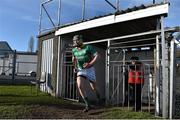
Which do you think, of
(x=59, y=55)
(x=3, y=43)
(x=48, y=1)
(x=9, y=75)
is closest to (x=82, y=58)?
(x=59, y=55)

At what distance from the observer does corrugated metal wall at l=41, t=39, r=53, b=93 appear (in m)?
14.4

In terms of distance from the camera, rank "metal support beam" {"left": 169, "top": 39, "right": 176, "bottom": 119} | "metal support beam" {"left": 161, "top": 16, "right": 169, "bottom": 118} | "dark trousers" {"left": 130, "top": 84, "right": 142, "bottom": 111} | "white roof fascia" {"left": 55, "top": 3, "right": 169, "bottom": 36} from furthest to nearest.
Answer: "dark trousers" {"left": 130, "top": 84, "right": 142, "bottom": 111}
"white roof fascia" {"left": 55, "top": 3, "right": 169, "bottom": 36}
"metal support beam" {"left": 161, "top": 16, "right": 169, "bottom": 118}
"metal support beam" {"left": 169, "top": 39, "right": 176, "bottom": 119}

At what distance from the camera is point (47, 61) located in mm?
14945

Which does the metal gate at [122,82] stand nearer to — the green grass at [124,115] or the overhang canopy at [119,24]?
the overhang canopy at [119,24]

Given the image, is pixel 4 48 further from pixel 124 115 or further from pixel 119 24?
pixel 124 115

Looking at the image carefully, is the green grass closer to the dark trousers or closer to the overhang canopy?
the dark trousers

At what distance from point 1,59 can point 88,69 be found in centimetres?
2142

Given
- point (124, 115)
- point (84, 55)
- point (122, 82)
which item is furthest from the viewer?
point (122, 82)

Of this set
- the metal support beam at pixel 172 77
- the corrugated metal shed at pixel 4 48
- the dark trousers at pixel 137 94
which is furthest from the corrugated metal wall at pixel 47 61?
the corrugated metal shed at pixel 4 48

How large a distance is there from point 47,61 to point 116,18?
5036 mm

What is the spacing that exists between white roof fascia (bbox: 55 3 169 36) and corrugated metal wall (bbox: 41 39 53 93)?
1.14 meters

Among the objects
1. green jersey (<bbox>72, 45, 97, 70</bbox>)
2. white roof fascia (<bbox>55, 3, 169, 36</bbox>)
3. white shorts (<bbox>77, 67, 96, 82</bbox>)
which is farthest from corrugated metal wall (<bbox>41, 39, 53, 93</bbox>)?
white shorts (<bbox>77, 67, 96, 82</bbox>)

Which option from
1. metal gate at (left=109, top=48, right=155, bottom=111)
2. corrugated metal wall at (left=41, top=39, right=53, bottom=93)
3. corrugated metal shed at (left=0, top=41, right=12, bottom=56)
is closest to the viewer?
metal gate at (left=109, top=48, right=155, bottom=111)

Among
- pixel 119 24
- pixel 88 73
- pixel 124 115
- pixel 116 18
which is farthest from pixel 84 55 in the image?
pixel 119 24
